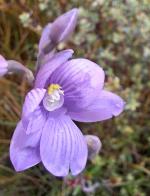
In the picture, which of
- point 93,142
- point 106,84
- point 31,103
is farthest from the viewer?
point 106,84

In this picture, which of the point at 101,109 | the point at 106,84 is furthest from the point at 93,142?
the point at 106,84

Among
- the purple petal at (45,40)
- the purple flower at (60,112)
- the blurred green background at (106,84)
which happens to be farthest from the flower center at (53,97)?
the blurred green background at (106,84)

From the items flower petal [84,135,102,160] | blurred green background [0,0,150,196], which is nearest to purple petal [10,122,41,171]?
flower petal [84,135,102,160]

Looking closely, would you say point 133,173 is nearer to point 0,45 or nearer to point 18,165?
point 0,45

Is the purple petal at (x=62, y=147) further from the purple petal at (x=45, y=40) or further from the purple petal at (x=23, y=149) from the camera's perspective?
the purple petal at (x=45, y=40)

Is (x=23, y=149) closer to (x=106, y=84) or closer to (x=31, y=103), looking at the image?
(x=31, y=103)

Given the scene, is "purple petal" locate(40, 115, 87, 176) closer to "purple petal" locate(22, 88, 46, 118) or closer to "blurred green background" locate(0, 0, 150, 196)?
"purple petal" locate(22, 88, 46, 118)
